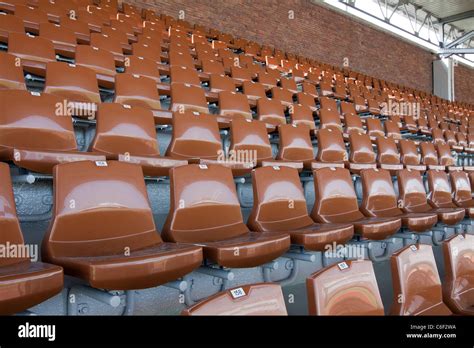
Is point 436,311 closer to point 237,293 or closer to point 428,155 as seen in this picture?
point 237,293

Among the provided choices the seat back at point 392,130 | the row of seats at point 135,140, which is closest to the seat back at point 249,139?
the row of seats at point 135,140

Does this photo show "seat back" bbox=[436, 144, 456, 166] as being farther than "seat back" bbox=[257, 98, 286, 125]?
Yes

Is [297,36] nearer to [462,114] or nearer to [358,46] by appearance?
[358,46]

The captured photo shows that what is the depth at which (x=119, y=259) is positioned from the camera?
689 mm

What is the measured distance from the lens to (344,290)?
2.19 ft

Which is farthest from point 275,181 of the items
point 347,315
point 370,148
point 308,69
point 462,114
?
point 462,114

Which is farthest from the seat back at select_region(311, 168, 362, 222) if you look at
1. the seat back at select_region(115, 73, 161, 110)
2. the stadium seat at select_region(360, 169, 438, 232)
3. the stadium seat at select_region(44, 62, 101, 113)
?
the stadium seat at select_region(44, 62, 101, 113)

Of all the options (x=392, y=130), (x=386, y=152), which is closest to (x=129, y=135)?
(x=386, y=152)

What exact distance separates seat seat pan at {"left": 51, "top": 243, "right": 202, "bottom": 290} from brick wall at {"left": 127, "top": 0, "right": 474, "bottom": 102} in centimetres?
319

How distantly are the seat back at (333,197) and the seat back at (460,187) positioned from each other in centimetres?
95

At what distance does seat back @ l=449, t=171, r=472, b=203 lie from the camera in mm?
2166

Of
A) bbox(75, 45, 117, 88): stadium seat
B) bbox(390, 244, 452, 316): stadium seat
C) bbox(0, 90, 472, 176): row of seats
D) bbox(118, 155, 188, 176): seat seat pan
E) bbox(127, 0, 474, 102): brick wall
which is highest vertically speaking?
bbox(127, 0, 474, 102): brick wall

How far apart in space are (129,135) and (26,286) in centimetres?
73

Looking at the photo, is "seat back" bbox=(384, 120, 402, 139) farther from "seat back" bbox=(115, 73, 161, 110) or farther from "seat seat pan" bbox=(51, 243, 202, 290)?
"seat seat pan" bbox=(51, 243, 202, 290)
